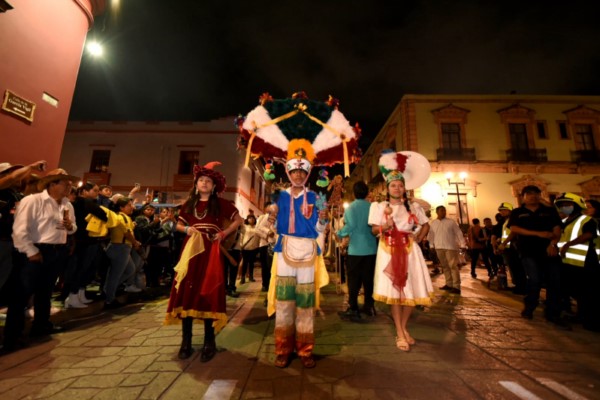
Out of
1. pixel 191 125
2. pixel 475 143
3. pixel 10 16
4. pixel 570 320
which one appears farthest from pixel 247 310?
pixel 475 143

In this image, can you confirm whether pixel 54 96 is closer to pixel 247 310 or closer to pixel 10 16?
pixel 10 16

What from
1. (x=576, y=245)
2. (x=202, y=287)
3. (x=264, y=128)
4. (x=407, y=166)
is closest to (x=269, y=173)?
(x=264, y=128)

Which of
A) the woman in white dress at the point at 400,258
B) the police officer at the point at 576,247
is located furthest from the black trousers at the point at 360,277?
the police officer at the point at 576,247

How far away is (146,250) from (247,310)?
129 inches

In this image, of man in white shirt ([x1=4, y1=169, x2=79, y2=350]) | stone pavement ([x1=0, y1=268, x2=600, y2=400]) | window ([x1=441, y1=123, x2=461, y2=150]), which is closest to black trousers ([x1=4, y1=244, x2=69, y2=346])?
man in white shirt ([x1=4, y1=169, x2=79, y2=350])

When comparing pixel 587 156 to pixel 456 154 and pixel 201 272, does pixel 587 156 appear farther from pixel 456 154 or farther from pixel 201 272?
pixel 201 272

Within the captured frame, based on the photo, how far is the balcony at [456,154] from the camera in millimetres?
18891

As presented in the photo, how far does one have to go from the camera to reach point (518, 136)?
1941 centimetres

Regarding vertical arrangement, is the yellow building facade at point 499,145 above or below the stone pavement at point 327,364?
above

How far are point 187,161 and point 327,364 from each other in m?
20.3

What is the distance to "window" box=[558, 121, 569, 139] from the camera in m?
19.3

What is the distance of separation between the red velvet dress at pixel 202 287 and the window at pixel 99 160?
21781 millimetres

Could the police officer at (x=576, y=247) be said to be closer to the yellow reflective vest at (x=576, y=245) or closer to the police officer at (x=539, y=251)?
the yellow reflective vest at (x=576, y=245)

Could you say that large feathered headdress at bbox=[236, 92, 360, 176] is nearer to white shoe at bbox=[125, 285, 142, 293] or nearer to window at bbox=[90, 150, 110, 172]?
white shoe at bbox=[125, 285, 142, 293]
